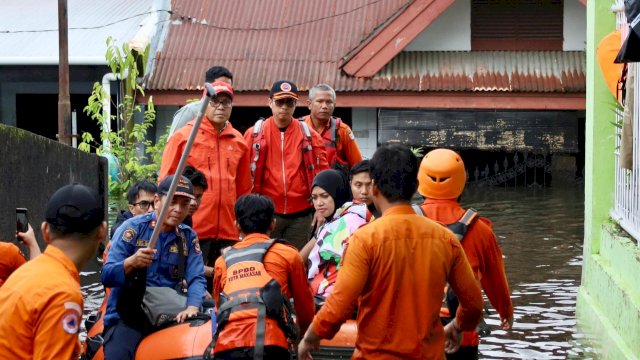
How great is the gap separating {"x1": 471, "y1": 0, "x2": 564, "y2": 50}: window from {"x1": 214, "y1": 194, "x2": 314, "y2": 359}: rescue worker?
577 inches

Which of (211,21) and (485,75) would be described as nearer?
(485,75)

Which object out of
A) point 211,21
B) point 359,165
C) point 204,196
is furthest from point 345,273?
point 211,21

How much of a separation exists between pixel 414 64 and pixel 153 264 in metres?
13.4

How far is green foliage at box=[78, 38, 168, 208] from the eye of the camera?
712 inches

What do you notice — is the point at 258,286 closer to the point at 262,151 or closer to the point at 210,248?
the point at 210,248

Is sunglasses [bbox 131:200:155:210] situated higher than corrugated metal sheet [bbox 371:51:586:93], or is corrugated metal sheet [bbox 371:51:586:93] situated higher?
corrugated metal sheet [bbox 371:51:586:93]

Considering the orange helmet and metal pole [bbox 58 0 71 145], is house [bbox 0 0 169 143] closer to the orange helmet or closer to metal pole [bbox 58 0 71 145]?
metal pole [bbox 58 0 71 145]

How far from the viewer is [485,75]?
747 inches

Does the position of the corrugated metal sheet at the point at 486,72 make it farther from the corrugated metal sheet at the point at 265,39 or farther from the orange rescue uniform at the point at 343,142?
the orange rescue uniform at the point at 343,142

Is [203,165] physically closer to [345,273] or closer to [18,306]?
[345,273]

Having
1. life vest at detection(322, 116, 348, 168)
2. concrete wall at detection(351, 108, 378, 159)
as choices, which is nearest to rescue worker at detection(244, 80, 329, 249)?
life vest at detection(322, 116, 348, 168)

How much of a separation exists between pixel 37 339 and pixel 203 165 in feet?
13.8

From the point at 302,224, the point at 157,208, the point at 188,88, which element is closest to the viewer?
the point at 157,208

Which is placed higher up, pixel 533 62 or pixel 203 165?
pixel 533 62
